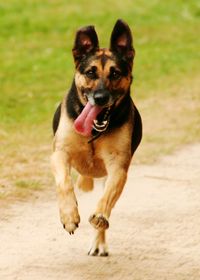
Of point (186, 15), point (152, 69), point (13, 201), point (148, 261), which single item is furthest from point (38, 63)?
point (148, 261)

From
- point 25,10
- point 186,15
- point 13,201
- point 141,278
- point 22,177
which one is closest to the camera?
point 141,278

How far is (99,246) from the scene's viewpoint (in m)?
8.19

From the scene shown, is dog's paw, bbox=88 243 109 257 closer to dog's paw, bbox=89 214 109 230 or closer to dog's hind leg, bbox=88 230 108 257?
dog's hind leg, bbox=88 230 108 257

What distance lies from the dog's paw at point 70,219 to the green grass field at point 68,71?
3.15 m

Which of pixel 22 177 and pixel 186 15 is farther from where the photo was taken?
pixel 186 15

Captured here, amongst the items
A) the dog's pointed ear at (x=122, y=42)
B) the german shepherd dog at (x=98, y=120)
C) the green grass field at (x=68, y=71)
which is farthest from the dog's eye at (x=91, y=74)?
the green grass field at (x=68, y=71)

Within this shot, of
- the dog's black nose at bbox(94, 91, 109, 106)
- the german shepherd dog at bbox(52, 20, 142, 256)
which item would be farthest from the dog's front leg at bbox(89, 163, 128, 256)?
the dog's black nose at bbox(94, 91, 109, 106)

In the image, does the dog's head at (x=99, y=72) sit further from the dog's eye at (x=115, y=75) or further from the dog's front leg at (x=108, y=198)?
the dog's front leg at (x=108, y=198)

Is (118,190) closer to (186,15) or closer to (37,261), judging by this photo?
(37,261)

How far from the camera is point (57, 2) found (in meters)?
27.7

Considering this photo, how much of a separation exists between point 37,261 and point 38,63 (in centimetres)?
1295

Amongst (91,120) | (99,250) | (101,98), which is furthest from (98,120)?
(99,250)

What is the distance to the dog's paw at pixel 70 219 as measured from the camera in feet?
23.6

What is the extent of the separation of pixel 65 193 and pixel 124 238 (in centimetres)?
138
